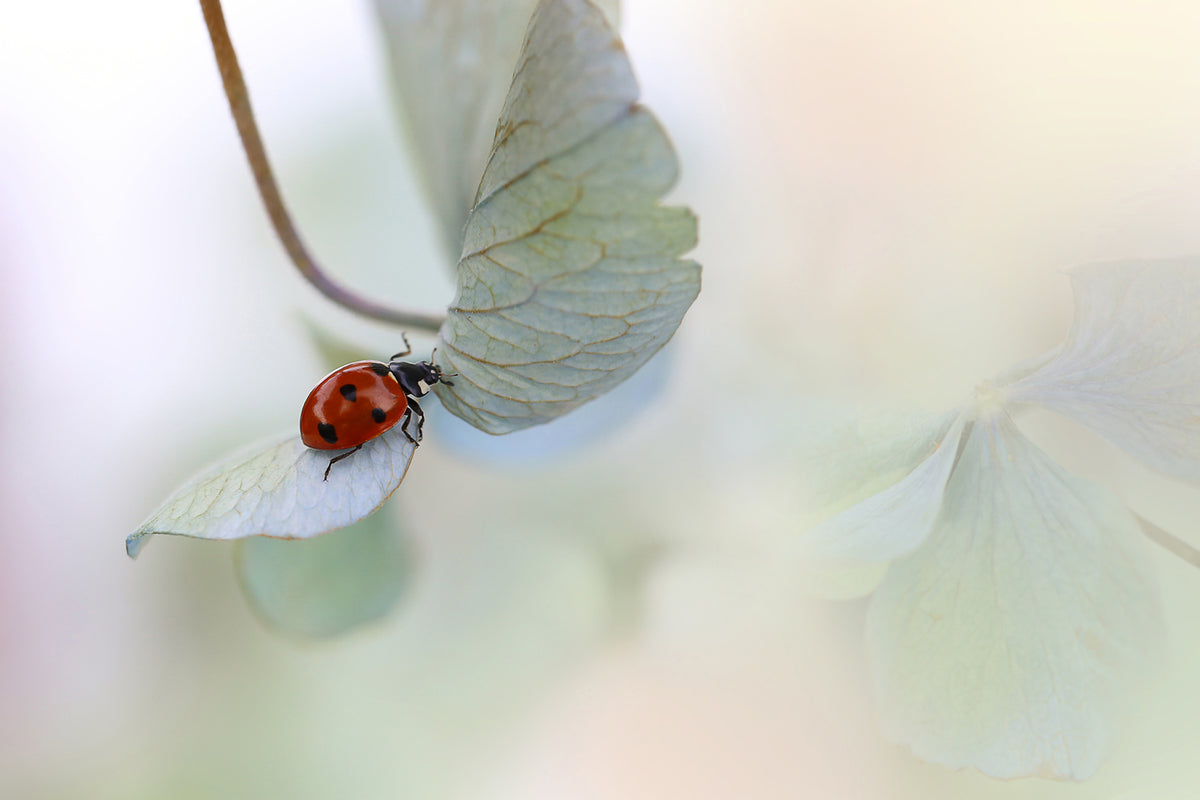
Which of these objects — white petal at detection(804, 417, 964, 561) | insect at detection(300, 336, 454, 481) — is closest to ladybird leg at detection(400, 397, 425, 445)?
insect at detection(300, 336, 454, 481)

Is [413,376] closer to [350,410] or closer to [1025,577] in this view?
[350,410]

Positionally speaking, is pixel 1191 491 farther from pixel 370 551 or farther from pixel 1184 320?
pixel 370 551

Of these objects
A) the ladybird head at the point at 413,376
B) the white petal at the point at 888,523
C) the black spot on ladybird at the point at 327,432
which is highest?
the black spot on ladybird at the point at 327,432

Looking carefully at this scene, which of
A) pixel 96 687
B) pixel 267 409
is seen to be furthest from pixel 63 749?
pixel 267 409

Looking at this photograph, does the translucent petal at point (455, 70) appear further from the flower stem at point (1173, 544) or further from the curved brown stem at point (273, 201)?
the flower stem at point (1173, 544)

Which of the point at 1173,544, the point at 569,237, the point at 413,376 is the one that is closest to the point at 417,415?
the point at 413,376

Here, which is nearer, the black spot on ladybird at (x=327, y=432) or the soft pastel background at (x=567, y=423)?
the black spot on ladybird at (x=327, y=432)

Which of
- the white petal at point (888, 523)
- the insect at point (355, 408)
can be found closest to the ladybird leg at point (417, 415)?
the insect at point (355, 408)
